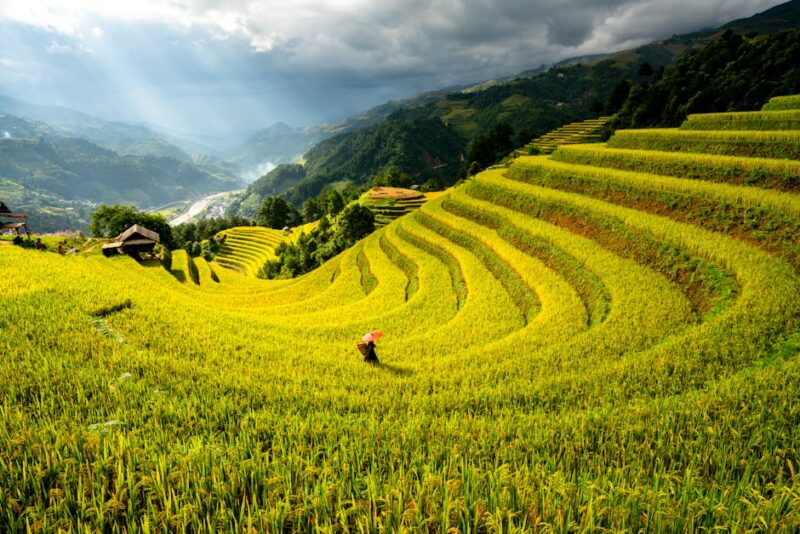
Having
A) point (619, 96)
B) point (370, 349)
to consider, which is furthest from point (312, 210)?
point (370, 349)

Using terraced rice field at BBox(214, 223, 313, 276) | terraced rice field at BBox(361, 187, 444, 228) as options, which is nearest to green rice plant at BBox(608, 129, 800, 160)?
terraced rice field at BBox(361, 187, 444, 228)

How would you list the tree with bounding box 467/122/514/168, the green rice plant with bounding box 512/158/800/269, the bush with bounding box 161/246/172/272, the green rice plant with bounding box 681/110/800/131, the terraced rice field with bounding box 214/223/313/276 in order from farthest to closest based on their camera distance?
the tree with bounding box 467/122/514/168
the terraced rice field with bounding box 214/223/313/276
the bush with bounding box 161/246/172/272
the green rice plant with bounding box 681/110/800/131
the green rice plant with bounding box 512/158/800/269

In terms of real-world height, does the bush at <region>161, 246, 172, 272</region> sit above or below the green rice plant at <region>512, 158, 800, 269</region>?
above

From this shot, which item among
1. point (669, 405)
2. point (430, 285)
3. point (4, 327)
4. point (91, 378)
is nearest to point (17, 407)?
point (91, 378)

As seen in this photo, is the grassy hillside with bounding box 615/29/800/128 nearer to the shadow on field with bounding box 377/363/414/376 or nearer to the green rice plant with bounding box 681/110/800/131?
the green rice plant with bounding box 681/110/800/131

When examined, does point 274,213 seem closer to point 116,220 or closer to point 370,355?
point 116,220

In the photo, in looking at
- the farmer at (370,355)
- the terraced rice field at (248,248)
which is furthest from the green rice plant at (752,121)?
the terraced rice field at (248,248)
